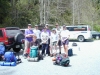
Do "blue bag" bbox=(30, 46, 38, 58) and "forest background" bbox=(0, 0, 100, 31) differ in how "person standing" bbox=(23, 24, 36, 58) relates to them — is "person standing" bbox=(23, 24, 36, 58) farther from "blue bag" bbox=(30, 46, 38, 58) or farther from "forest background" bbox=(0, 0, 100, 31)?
"forest background" bbox=(0, 0, 100, 31)

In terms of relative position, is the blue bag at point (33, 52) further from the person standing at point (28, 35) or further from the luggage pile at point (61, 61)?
the luggage pile at point (61, 61)

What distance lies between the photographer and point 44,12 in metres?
36.2

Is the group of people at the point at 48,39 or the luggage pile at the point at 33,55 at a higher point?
the group of people at the point at 48,39

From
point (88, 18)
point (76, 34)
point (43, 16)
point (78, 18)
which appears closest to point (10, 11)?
point (43, 16)

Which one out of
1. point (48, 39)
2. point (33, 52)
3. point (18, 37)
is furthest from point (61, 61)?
point (18, 37)

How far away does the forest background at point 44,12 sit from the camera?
98.5 feet

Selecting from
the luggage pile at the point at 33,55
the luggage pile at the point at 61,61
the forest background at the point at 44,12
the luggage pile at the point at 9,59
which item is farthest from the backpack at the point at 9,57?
the forest background at the point at 44,12

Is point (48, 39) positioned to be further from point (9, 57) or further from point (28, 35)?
point (9, 57)

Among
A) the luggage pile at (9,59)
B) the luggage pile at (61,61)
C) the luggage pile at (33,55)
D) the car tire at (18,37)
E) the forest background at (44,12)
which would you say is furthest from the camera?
the forest background at (44,12)

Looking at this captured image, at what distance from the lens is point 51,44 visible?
512 inches

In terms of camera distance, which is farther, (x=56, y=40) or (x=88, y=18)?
(x=88, y=18)

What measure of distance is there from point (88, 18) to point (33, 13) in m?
14.8

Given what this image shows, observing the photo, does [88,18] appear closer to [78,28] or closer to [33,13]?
[33,13]

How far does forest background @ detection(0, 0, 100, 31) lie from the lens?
30.0 m
